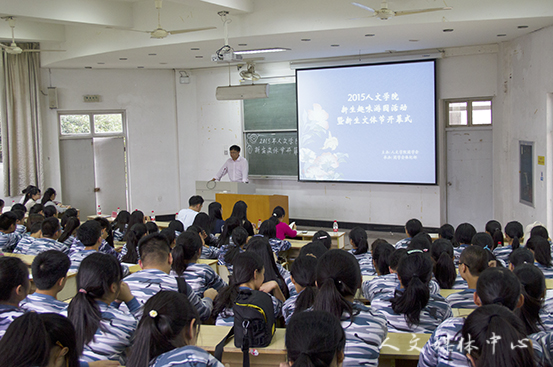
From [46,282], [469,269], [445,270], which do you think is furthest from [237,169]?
[46,282]

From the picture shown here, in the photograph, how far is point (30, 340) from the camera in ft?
4.79

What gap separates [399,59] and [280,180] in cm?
317

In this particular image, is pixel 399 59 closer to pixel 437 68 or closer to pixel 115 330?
pixel 437 68

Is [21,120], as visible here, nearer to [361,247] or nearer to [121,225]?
[121,225]

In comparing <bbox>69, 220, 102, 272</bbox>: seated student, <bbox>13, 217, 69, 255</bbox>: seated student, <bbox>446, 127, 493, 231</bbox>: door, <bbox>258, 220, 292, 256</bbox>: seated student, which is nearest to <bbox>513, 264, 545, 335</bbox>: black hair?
<bbox>258, 220, 292, 256</bbox>: seated student

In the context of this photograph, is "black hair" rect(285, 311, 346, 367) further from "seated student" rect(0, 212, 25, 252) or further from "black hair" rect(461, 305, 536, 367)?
"seated student" rect(0, 212, 25, 252)

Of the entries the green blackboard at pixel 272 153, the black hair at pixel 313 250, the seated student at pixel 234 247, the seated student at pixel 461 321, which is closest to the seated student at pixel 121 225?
the seated student at pixel 234 247

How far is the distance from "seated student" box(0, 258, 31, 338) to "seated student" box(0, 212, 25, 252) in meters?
2.92

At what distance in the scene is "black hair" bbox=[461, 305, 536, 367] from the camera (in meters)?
1.43

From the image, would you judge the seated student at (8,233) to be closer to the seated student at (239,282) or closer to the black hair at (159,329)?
the seated student at (239,282)

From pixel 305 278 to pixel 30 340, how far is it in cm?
155

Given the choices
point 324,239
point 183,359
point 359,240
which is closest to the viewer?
point 183,359

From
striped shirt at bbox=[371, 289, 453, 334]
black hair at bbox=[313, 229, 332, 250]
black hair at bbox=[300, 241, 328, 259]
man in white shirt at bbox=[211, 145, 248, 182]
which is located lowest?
striped shirt at bbox=[371, 289, 453, 334]

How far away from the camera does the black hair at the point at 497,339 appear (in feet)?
4.71
